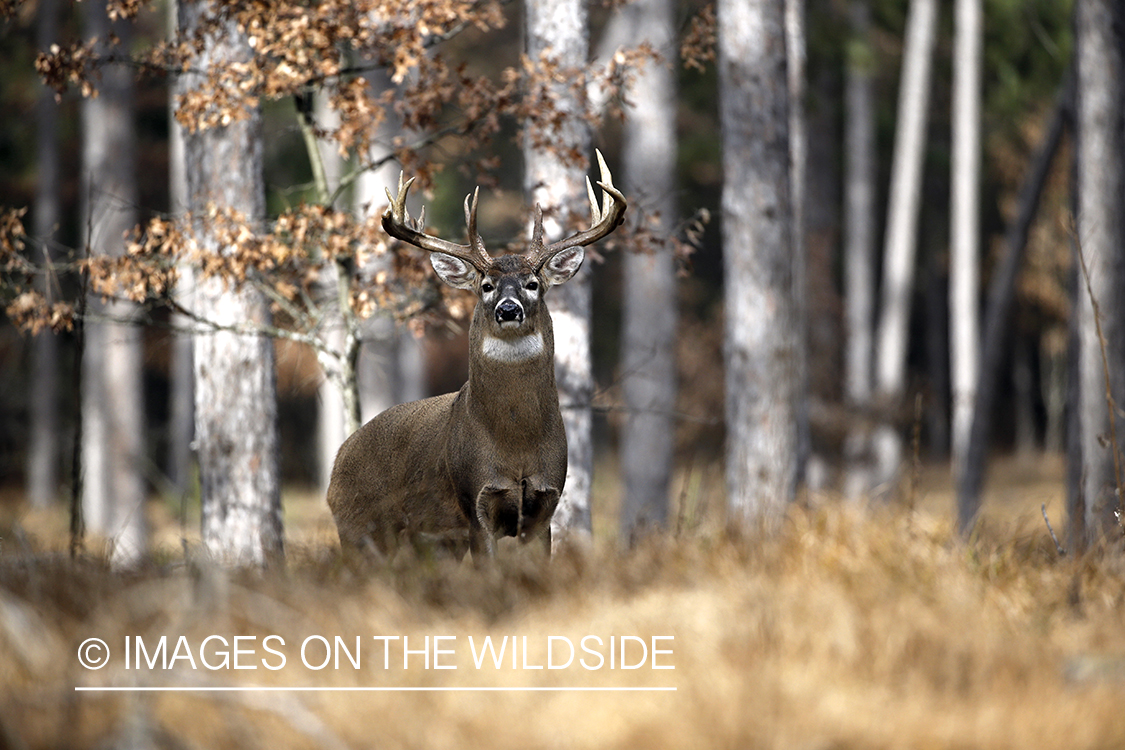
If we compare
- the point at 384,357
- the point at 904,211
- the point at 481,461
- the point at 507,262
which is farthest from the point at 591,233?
the point at 904,211

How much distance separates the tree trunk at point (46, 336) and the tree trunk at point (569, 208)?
490 inches

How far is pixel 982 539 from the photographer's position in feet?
17.6

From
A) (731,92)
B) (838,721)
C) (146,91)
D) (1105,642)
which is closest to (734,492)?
(731,92)

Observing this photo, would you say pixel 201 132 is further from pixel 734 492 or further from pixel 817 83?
pixel 817 83

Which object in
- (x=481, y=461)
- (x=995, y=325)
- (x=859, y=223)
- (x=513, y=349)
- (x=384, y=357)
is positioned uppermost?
(x=859, y=223)

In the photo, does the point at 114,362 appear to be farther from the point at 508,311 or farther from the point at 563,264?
the point at 508,311

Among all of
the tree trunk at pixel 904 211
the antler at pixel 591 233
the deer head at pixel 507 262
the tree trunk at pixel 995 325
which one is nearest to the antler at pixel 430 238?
the deer head at pixel 507 262

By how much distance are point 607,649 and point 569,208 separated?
14.5 feet

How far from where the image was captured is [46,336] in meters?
19.1

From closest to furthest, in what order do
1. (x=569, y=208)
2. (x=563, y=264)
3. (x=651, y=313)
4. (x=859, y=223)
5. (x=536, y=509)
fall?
(x=536, y=509), (x=563, y=264), (x=569, y=208), (x=651, y=313), (x=859, y=223)

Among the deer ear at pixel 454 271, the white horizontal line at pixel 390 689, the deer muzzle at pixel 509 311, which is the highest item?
the deer ear at pixel 454 271

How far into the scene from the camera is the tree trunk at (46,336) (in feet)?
59.9

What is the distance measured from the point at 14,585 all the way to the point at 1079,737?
3.88m

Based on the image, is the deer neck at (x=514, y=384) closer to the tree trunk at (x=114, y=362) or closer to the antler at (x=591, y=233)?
the antler at (x=591, y=233)
